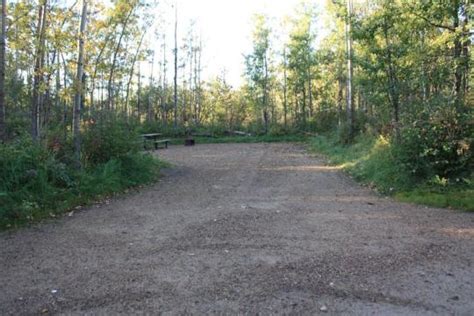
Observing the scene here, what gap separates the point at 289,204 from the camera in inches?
311

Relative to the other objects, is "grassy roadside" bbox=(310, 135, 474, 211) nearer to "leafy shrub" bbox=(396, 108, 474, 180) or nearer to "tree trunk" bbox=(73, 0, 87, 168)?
"leafy shrub" bbox=(396, 108, 474, 180)

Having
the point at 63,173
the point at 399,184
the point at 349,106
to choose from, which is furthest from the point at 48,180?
the point at 349,106

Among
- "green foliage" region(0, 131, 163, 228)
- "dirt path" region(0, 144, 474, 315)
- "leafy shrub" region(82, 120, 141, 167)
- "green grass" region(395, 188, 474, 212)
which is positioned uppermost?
"leafy shrub" region(82, 120, 141, 167)

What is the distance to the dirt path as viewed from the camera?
12.0 feet

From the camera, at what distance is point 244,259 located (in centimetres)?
478

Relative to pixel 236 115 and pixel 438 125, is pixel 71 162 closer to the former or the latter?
pixel 438 125

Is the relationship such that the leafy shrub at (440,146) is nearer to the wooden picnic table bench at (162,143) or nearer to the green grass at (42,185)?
the green grass at (42,185)

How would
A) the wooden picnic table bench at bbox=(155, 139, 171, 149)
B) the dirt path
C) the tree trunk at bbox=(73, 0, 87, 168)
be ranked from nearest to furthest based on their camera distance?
the dirt path < the tree trunk at bbox=(73, 0, 87, 168) < the wooden picnic table bench at bbox=(155, 139, 171, 149)

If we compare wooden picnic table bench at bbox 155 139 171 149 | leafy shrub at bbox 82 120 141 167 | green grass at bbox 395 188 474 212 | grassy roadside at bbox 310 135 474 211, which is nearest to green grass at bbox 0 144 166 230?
leafy shrub at bbox 82 120 141 167

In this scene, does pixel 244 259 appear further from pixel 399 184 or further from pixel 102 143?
pixel 102 143

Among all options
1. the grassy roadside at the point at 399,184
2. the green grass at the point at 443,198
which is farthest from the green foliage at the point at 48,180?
the green grass at the point at 443,198

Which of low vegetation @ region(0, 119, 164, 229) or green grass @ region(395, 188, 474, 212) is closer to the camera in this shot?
low vegetation @ region(0, 119, 164, 229)

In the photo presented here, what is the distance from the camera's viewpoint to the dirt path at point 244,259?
3.65m

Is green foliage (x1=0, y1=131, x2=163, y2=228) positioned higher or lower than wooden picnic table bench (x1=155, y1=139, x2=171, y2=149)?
lower
